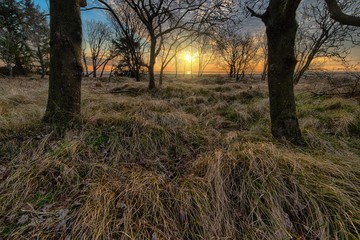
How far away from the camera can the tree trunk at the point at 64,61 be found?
7.95 ft

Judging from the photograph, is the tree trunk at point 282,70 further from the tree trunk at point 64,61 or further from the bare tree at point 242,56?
the bare tree at point 242,56

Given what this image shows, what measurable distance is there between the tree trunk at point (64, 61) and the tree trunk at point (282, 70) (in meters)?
2.80

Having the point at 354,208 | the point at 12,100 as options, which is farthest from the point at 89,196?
the point at 12,100

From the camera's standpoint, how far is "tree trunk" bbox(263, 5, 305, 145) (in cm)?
223

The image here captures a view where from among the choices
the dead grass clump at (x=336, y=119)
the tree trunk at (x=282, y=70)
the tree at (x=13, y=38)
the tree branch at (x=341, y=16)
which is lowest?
the dead grass clump at (x=336, y=119)

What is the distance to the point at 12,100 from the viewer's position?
422 centimetres

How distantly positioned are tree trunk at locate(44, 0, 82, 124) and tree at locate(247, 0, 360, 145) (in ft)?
8.43

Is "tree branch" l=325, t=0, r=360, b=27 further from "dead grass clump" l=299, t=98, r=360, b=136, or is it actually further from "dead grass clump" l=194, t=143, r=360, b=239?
"dead grass clump" l=299, t=98, r=360, b=136

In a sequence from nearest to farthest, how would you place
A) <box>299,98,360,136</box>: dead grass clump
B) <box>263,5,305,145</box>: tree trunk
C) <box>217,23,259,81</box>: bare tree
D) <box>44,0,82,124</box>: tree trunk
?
<box>263,5,305,145</box>: tree trunk
<box>44,0,82,124</box>: tree trunk
<box>299,98,360,136</box>: dead grass clump
<box>217,23,259,81</box>: bare tree

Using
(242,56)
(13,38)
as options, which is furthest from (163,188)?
(242,56)

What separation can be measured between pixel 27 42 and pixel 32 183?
19941 millimetres

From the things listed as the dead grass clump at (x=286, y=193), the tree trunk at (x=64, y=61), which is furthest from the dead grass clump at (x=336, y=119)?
the tree trunk at (x=64, y=61)

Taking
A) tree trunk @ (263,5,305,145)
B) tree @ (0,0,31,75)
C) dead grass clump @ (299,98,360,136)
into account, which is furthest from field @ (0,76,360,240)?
tree @ (0,0,31,75)

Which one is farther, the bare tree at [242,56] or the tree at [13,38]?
the bare tree at [242,56]
